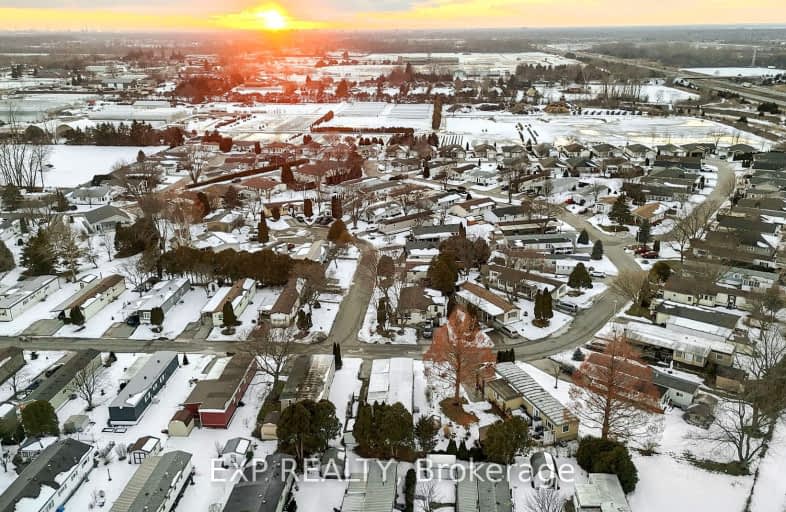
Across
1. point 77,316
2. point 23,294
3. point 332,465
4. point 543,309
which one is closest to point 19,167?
point 23,294

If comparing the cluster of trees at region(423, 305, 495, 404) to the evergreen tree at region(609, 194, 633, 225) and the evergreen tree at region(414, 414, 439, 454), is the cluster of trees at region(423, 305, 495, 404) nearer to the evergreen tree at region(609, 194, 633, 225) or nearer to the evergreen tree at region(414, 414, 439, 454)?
the evergreen tree at region(414, 414, 439, 454)

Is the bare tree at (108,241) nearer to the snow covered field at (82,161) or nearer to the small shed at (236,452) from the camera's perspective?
the snow covered field at (82,161)

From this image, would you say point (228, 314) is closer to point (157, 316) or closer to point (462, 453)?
point (157, 316)

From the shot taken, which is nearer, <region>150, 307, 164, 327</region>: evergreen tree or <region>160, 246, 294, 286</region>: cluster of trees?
<region>150, 307, 164, 327</region>: evergreen tree

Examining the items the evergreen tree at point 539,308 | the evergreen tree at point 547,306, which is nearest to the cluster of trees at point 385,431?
the evergreen tree at point 539,308

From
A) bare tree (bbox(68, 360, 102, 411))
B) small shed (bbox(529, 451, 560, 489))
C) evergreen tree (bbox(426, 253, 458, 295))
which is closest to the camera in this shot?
small shed (bbox(529, 451, 560, 489))

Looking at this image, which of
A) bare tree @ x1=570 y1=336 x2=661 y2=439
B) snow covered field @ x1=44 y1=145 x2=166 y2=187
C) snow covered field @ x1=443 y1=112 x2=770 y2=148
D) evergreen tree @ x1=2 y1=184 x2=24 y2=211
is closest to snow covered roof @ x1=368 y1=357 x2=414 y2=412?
bare tree @ x1=570 y1=336 x2=661 y2=439
